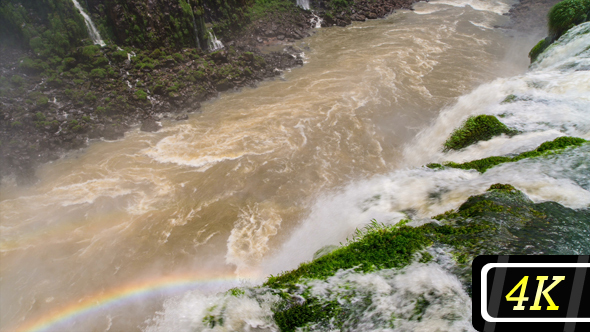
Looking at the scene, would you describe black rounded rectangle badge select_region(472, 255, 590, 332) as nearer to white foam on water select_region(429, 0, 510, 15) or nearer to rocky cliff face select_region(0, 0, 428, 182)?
rocky cliff face select_region(0, 0, 428, 182)

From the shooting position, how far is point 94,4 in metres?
20.9

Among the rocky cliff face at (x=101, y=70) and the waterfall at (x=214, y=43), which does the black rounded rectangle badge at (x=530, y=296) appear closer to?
the rocky cliff face at (x=101, y=70)

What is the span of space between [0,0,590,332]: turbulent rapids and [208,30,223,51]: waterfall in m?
7.63

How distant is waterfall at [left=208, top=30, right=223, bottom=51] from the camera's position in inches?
993

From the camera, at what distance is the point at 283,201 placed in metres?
12.3

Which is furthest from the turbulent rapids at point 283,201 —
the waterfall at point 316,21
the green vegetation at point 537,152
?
the waterfall at point 316,21

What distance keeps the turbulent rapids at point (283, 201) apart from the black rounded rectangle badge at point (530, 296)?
111 cm

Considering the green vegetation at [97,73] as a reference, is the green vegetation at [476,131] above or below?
below

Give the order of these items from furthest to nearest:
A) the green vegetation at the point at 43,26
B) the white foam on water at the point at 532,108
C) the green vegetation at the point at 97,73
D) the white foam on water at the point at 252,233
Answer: the green vegetation at the point at 97,73, the green vegetation at the point at 43,26, the white foam on water at the point at 252,233, the white foam on water at the point at 532,108

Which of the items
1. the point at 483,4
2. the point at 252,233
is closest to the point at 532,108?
the point at 252,233

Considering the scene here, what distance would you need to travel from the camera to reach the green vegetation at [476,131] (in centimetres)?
1046

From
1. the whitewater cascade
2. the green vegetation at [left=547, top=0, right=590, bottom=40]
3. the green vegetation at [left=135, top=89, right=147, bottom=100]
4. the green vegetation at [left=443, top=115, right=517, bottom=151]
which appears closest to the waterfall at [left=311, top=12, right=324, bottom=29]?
the green vegetation at [left=547, top=0, right=590, bottom=40]

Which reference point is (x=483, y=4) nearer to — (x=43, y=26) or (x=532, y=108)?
(x=532, y=108)

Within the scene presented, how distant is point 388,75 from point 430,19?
17714 millimetres
